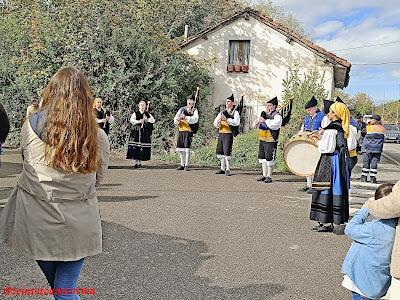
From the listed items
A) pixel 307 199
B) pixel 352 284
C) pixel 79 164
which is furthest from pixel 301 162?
pixel 79 164

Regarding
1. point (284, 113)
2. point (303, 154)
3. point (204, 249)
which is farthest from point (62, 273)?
point (284, 113)

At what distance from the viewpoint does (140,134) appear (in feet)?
43.6

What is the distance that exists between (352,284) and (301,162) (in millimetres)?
5093

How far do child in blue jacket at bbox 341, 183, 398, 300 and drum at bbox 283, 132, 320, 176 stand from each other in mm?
4882

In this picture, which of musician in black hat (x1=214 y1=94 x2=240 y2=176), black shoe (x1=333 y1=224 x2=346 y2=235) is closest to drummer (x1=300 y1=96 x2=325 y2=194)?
Answer: musician in black hat (x1=214 y1=94 x2=240 y2=176)

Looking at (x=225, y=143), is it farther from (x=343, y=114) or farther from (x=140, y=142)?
(x=343, y=114)

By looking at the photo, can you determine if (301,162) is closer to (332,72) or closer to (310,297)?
(310,297)

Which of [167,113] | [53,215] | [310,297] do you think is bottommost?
[310,297]

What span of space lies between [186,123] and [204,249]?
7.31m

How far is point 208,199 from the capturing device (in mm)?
9453

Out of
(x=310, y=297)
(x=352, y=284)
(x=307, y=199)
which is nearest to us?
(x=352, y=284)

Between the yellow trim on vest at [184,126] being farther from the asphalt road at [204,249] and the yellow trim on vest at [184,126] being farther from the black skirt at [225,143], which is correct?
the asphalt road at [204,249]

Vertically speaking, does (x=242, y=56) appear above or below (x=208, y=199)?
above

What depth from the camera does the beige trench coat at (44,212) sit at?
→ 2.95 meters
